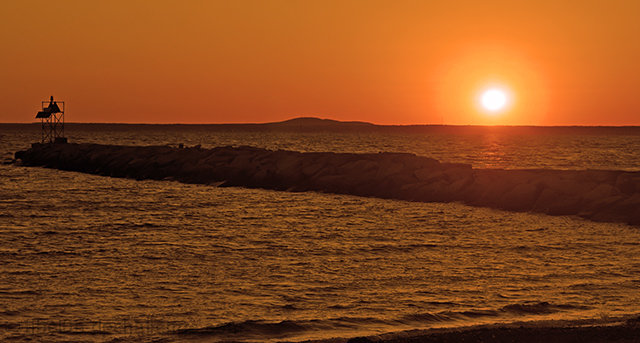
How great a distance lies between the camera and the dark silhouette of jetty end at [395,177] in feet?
66.3

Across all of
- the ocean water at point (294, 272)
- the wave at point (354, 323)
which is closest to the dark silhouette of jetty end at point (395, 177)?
the ocean water at point (294, 272)

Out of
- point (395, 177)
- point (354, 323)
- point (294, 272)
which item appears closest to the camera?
point (354, 323)

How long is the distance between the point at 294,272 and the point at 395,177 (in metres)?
15.8

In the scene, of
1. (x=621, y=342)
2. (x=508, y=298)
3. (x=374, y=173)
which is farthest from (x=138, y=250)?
(x=374, y=173)

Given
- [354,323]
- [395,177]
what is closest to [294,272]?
[354,323]

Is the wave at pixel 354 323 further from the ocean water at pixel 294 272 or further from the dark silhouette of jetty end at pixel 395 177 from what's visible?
the dark silhouette of jetty end at pixel 395 177

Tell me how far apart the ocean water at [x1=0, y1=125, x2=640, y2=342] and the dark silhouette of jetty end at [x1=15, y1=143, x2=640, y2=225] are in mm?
1664

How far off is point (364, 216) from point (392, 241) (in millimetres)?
4597

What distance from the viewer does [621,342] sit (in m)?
6.78

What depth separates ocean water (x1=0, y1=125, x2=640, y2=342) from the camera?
8234 mm

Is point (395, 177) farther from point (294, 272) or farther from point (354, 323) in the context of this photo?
point (354, 323)

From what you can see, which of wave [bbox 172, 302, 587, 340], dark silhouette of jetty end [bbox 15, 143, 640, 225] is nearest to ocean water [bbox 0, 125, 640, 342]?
wave [bbox 172, 302, 587, 340]

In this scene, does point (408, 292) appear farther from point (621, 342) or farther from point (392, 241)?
point (392, 241)

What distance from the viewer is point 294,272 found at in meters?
11.1
